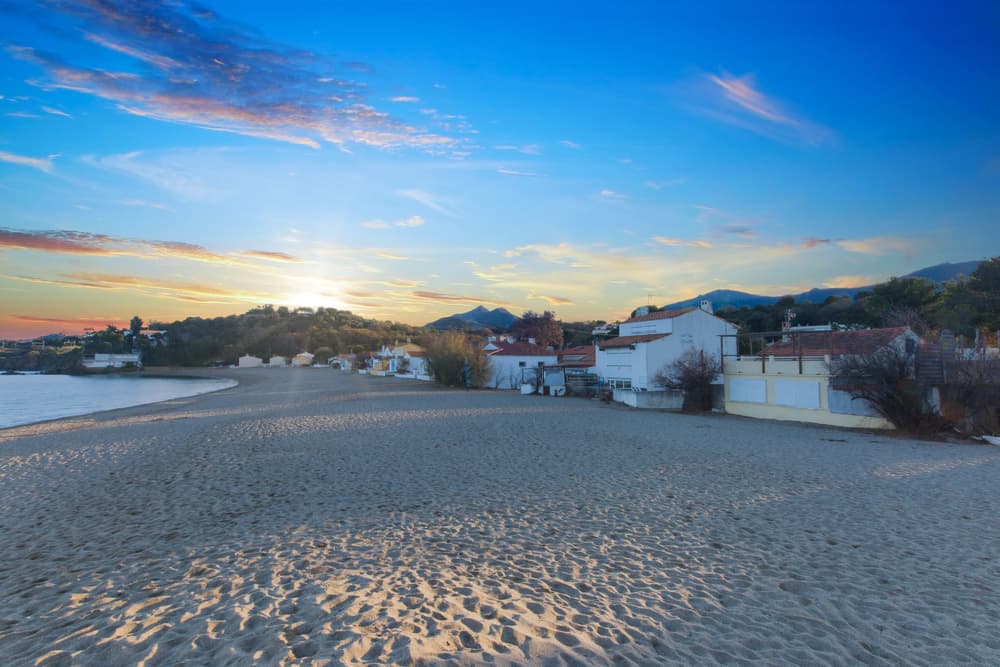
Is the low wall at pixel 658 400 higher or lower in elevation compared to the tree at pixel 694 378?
lower

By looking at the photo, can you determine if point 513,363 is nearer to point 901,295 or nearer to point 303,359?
point 901,295

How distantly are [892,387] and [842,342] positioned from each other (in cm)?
360

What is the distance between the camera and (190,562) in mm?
5609

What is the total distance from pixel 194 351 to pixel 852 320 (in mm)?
123537

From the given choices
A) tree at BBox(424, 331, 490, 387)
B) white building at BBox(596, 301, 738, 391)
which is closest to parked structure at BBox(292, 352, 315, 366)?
tree at BBox(424, 331, 490, 387)

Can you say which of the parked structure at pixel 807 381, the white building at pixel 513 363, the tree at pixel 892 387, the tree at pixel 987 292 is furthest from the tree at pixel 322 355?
the tree at pixel 892 387

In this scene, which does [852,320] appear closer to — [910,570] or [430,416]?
[430,416]

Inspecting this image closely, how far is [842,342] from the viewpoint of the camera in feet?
66.7

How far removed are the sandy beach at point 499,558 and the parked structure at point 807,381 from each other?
21.0ft

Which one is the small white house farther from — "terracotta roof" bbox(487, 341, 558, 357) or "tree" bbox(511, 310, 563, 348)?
"terracotta roof" bbox(487, 341, 558, 357)

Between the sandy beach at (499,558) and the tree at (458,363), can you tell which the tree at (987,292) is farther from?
the tree at (458,363)

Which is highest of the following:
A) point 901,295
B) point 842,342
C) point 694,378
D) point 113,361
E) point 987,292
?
point 901,295

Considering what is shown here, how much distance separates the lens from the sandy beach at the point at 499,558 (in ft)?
12.9

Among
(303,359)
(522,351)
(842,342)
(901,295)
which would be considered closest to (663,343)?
(842,342)
